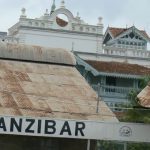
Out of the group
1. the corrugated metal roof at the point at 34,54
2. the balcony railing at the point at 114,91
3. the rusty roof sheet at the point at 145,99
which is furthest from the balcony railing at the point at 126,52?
the rusty roof sheet at the point at 145,99

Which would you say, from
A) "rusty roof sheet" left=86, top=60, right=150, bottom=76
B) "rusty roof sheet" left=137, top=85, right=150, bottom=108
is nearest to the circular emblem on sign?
"rusty roof sheet" left=137, top=85, right=150, bottom=108

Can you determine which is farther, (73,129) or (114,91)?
(114,91)

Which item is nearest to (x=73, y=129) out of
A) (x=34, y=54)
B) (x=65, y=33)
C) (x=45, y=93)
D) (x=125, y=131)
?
(x=125, y=131)

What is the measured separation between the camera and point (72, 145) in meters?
18.8

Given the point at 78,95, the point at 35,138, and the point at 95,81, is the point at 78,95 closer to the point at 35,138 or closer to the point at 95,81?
the point at 35,138

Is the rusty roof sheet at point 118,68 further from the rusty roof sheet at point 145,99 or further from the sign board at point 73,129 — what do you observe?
the sign board at point 73,129

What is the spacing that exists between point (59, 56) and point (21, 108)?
17.3 feet

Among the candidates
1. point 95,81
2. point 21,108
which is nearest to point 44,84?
point 21,108

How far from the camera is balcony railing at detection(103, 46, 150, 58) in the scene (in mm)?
51500

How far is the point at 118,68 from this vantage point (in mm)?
47062

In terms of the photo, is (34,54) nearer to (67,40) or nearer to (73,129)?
(73,129)

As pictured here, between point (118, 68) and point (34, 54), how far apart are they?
85.6ft

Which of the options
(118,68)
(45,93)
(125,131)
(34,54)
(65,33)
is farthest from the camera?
(65,33)

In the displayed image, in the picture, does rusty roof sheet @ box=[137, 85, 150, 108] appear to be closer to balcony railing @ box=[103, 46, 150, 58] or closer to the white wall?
the white wall
